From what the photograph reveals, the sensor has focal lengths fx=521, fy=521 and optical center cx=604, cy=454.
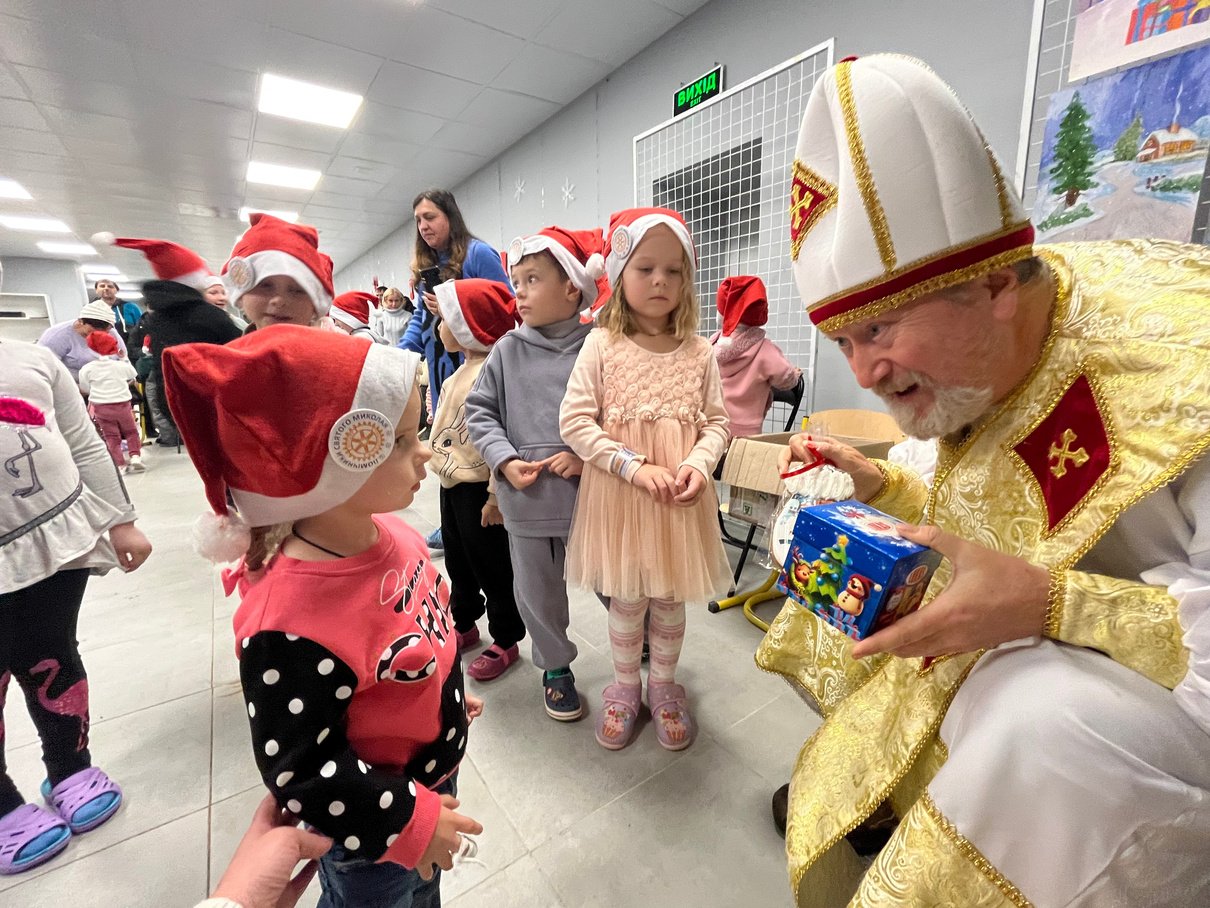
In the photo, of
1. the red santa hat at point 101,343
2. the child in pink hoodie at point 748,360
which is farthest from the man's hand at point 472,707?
the red santa hat at point 101,343

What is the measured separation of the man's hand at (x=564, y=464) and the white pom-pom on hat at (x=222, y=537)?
788 mm

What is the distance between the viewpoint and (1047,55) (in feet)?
5.48

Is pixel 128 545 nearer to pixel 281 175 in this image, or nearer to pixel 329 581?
pixel 329 581

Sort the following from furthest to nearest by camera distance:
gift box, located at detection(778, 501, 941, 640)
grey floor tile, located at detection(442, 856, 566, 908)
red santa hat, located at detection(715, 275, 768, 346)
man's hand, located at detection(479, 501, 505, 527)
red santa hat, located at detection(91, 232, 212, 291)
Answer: red santa hat, located at detection(715, 275, 768, 346)
man's hand, located at detection(479, 501, 505, 527)
red santa hat, located at detection(91, 232, 212, 291)
grey floor tile, located at detection(442, 856, 566, 908)
gift box, located at detection(778, 501, 941, 640)

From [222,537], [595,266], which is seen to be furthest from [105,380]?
[222,537]

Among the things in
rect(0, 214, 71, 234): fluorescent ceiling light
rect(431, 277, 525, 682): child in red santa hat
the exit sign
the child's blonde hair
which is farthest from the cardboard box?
rect(0, 214, 71, 234): fluorescent ceiling light

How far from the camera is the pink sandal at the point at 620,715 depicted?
4.72 ft

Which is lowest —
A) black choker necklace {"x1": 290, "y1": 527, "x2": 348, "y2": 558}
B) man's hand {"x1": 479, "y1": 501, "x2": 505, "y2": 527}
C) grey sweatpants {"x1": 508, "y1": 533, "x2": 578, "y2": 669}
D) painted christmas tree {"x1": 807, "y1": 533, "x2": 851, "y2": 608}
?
grey sweatpants {"x1": 508, "y1": 533, "x2": 578, "y2": 669}

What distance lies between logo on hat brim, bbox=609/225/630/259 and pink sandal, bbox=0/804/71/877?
187cm

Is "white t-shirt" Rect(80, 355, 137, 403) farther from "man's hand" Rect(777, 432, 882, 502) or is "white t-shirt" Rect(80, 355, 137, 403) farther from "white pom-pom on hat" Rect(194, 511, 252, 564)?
"man's hand" Rect(777, 432, 882, 502)

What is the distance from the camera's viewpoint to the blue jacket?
2139mm

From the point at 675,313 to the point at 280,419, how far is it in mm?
1011

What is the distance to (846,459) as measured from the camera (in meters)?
0.93

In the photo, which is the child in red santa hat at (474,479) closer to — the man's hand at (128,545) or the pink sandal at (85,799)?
the man's hand at (128,545)
